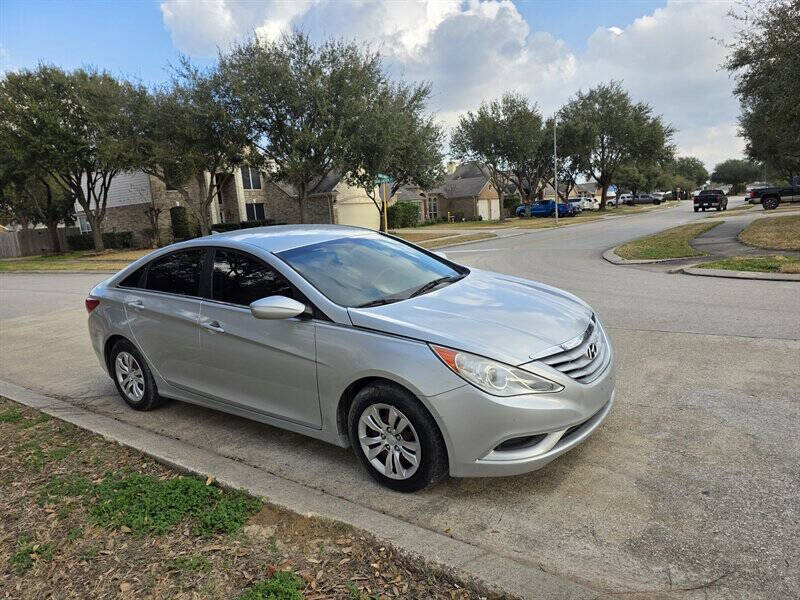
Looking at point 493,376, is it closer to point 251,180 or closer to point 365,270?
point 365,270

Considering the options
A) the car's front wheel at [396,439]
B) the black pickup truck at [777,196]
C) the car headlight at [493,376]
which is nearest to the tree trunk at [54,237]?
the car's front wheel at [396,439]

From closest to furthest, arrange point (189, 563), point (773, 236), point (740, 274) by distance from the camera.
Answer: point (189, 563) < point (740, 274) < point (773, 236)

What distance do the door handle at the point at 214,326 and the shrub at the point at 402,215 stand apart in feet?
132

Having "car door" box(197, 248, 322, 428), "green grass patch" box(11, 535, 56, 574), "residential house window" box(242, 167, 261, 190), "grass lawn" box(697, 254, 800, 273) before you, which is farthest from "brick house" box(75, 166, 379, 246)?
"green grass patch" box(11, 535, 56, 574)

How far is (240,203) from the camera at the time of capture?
130 ft

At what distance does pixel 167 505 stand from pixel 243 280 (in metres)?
1.66

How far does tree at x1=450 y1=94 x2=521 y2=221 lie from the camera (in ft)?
151

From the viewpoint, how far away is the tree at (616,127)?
170ft

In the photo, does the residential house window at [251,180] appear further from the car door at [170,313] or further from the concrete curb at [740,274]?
the car door at [170,313]

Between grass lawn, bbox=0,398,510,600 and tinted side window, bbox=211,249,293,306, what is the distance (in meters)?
1.32

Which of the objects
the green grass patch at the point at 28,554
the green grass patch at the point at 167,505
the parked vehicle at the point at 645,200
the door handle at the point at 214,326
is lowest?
the green grass patch at the point at 28,554

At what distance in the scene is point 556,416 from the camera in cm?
313

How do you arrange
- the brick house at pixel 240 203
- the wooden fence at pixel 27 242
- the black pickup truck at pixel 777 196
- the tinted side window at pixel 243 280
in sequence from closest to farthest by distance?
the tinted side window at pixel 243 280
the black pickup truck at pixel 777 196
the brick house at pixel 240 203
the wooden fence at pixel 27 242

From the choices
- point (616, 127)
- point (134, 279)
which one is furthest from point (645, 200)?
point (134, 279)
